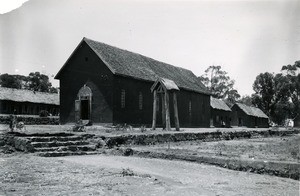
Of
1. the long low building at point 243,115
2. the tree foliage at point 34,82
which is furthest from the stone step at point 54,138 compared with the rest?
the tree foliage at point 34,82

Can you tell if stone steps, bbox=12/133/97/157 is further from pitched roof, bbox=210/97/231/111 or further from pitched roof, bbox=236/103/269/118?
pitched roof, bbox=236/103/269/118

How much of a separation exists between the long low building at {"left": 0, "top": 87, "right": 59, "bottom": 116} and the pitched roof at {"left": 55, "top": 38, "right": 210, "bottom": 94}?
14.3m

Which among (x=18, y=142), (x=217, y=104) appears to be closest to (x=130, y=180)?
(x=18, y=142)

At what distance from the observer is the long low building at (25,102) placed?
3903cm

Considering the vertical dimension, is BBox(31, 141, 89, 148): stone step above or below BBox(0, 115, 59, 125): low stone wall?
below

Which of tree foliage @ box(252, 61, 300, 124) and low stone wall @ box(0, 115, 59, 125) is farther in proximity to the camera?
tree foliage @ box(252, 61, 300, 124)

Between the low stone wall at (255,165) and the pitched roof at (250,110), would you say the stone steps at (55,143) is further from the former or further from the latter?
the pitched roof at (250,110)

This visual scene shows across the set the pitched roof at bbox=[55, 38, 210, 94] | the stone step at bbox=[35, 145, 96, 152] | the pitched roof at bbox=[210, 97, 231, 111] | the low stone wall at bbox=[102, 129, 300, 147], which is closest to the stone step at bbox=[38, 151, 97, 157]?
the stone step at bbox=[35, 145, 96, 152]

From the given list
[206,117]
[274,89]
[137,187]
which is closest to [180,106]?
[206,117]

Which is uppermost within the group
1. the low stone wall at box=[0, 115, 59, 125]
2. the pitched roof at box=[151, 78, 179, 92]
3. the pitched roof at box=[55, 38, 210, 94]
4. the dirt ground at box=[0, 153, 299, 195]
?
the pitched roof at box=[55, 38, 210, 94]

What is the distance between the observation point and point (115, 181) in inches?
284

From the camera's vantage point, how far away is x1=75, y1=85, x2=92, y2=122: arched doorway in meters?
26.3

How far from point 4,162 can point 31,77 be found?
7943 centimetres

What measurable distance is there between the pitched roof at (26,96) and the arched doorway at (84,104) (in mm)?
15753
